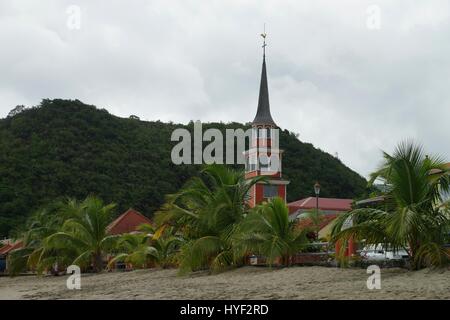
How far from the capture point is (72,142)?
230 feet

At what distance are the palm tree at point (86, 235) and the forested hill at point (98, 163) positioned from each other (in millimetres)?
27201

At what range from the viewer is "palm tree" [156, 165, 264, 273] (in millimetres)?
19250

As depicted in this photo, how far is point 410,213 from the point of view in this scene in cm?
1338

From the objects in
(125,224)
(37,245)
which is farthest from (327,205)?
(37,245)

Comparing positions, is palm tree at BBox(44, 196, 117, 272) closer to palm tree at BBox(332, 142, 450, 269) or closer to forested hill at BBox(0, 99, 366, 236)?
palm tree at BBox(332, 142, 450, 269)

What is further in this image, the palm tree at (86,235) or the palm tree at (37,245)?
the palm tree at (37,245)

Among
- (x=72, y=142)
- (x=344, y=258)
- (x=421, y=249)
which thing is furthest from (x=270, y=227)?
(x=72, y=142)

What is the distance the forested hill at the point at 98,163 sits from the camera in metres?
58.1

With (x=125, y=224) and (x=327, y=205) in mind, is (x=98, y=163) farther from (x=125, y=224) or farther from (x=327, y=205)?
(x=327, y=205)

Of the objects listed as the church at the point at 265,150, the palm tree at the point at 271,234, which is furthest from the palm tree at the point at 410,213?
the church at the point at 265,150

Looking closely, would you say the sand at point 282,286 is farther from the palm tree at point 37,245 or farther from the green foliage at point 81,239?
the palm tree at point 37,245
